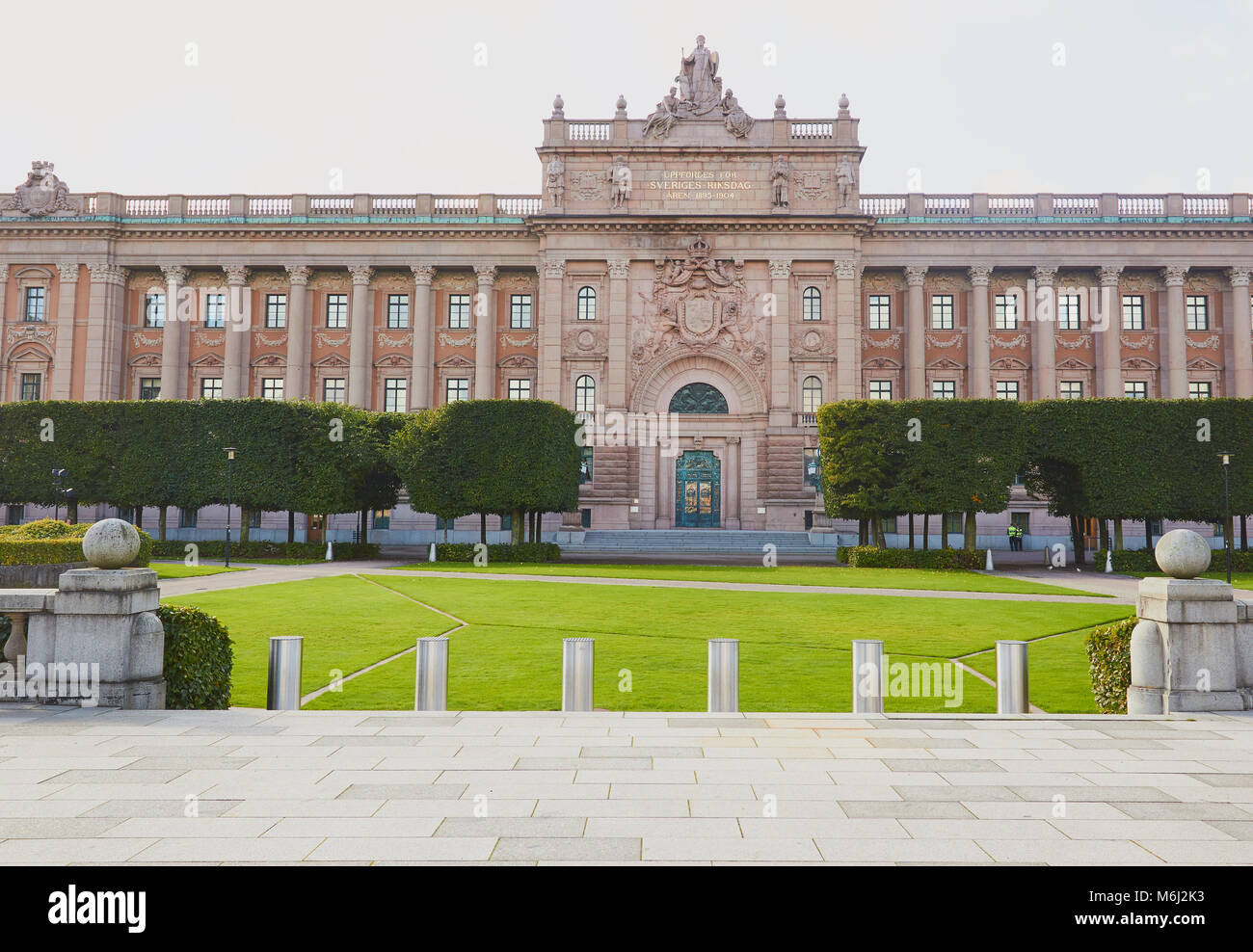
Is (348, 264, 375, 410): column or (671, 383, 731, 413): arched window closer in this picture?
(671, 383, 731, 413): arched window

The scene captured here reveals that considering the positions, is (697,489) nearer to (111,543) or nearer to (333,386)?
(333,386)

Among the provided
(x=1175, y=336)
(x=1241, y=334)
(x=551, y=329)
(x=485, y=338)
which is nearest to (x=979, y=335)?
(x=1175, y=336)

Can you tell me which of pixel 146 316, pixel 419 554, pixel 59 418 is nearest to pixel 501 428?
pixel 419 554

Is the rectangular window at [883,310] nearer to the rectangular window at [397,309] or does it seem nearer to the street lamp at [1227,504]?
the street lamp at [1227,504]

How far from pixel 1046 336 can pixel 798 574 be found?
35222 millimetres

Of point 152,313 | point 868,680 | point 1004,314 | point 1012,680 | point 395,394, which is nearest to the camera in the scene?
point 868,680

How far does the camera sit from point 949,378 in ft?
190

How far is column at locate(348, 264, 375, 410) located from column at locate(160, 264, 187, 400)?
1174cm

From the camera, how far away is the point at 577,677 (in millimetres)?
10562

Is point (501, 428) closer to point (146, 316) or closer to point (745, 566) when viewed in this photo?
point (745, 566)

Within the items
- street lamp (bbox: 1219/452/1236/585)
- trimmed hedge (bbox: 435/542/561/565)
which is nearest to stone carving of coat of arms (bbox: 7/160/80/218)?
trimmed hedge (bbox: 435/542/561/565)

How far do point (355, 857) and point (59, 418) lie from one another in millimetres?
46147

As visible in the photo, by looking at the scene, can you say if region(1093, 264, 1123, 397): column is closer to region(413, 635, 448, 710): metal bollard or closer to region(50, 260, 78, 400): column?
region(413, 635, 448, 710): metal bollard

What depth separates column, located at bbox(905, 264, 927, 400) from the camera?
57.1 metres
